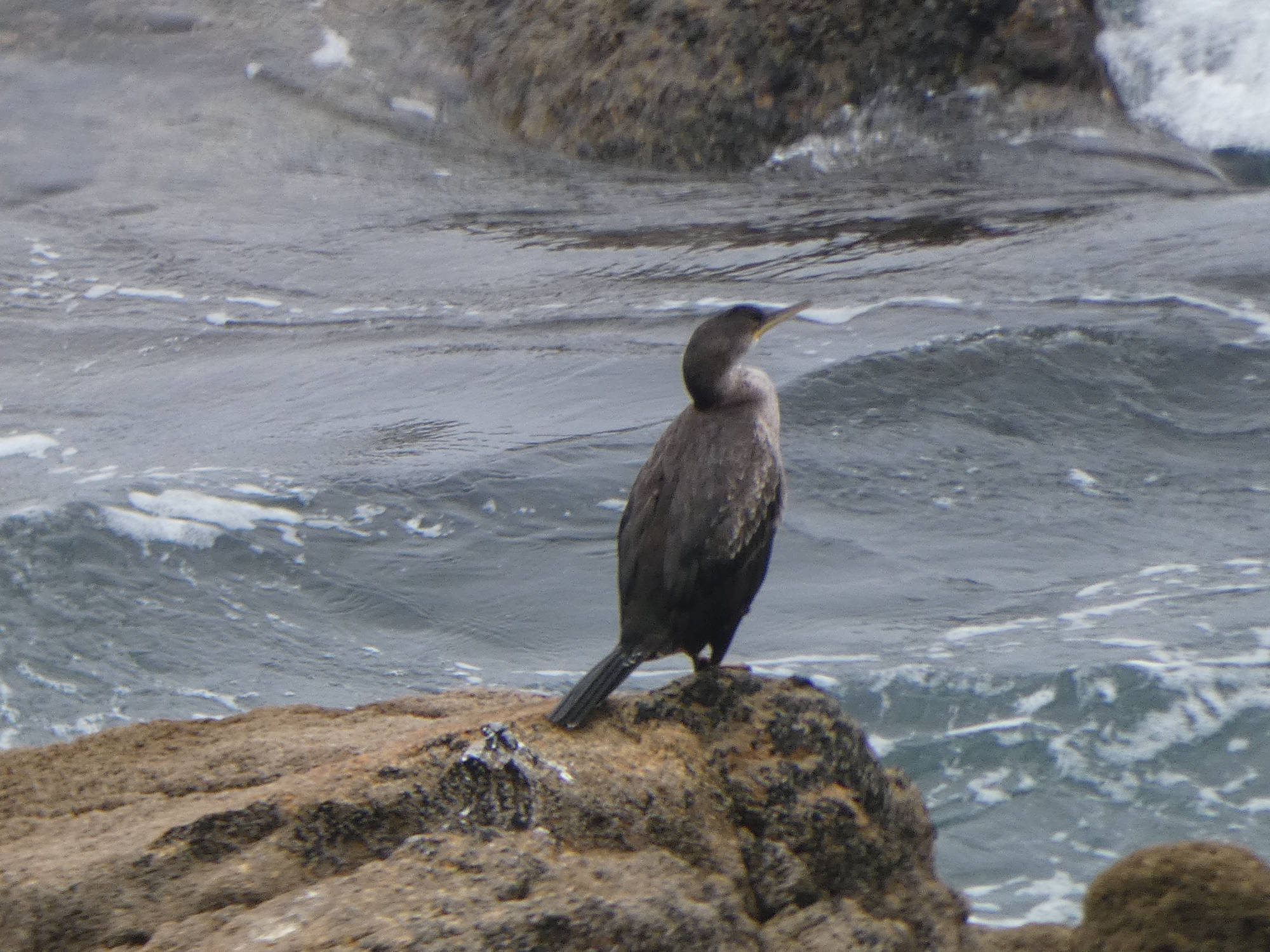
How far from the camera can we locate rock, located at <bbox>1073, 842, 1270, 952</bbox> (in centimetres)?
338

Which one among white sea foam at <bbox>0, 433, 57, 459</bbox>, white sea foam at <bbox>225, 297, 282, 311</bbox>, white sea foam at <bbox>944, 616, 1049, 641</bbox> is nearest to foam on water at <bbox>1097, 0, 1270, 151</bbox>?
white sea foam at <bbox>944, 616, 1049, 641</bbox>

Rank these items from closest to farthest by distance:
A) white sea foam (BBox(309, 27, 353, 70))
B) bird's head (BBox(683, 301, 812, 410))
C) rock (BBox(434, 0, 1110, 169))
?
1. bird's head (BBox(683, 301, 812, 410))
2. rock (BBox(434, 0, 1110, 169))
3. white sea foam (BBox(309, 27, 353, 70))

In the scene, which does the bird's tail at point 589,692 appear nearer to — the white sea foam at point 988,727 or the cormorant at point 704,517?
the cormorant at point 704,517

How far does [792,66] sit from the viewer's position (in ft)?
38.6

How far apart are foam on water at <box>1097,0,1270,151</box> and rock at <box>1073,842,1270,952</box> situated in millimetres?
8798

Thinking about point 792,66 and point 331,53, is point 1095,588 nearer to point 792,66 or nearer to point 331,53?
point 792,66

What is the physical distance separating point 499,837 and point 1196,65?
10635 mm

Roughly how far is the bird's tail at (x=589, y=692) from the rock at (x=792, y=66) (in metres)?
8.60

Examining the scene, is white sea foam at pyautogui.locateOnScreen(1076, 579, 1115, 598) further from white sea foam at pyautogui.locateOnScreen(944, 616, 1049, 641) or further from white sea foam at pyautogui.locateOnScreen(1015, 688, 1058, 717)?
white sea foam at pyautogui.locateOnScreen(1015, 688, 1058, 717)

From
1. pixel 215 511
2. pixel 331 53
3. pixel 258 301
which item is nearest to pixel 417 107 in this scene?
pixel 331 53

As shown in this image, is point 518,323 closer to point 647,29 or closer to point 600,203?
point 600,203

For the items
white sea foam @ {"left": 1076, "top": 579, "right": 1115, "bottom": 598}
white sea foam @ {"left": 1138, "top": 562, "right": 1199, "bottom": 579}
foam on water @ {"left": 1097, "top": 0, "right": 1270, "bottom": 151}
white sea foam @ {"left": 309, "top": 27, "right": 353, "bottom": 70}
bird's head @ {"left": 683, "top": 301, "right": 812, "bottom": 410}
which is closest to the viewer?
bird's head @ {"left": 683, "top": 301, "right": 812, "bottom": 410}

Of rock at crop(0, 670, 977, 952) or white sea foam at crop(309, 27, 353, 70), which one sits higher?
white sea foam at crop(309, 27, 353, 70)

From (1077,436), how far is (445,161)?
5.84 meters
